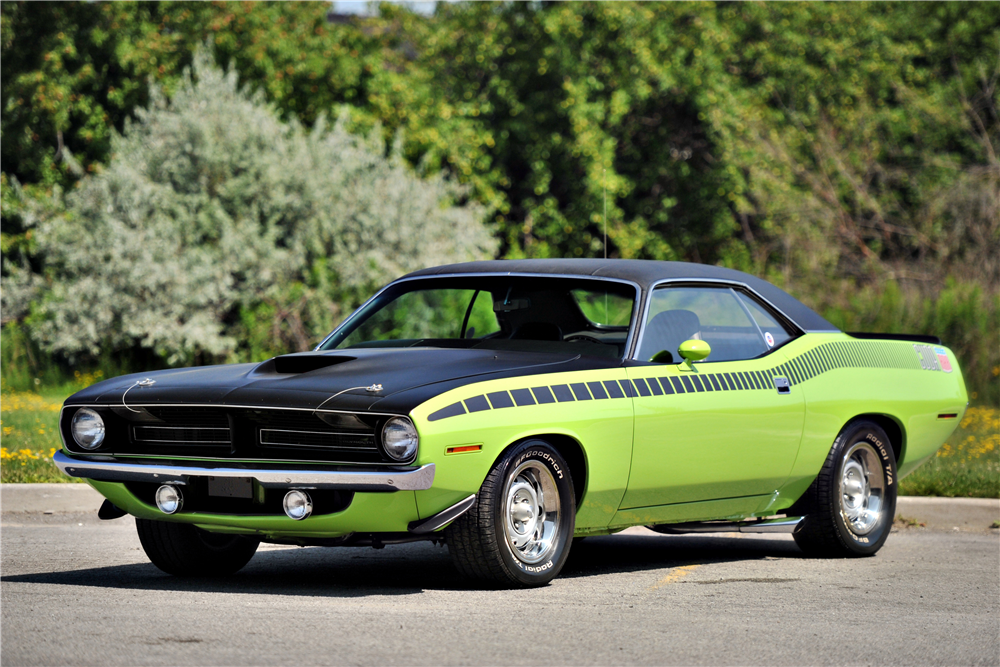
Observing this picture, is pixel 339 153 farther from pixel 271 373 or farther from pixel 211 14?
pixel 271 373

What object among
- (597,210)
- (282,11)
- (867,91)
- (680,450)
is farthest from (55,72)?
(680,450)

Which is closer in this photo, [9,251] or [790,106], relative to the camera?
[9,251]

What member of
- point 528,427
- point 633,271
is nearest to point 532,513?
point 528,427

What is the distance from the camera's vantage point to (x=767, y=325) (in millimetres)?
7680

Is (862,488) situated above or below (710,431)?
below

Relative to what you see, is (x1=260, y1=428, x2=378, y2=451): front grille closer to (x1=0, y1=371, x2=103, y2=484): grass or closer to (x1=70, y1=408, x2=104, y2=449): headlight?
(x1=70, y1=408, x2=104, y2=449): headlight

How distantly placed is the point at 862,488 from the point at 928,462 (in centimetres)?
345

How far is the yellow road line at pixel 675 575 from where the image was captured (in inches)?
255

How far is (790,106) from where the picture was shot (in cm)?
2839

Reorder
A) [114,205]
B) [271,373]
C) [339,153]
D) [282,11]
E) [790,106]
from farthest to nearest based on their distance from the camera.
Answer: [790,106] < [282,11] < [339,153] < [114,205] < [271,373]

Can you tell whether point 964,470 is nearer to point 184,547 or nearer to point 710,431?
point 710,431

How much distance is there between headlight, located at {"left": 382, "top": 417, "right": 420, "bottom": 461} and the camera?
543 cm

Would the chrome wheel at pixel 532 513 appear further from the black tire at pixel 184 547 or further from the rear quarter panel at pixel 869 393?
the rear quarter panel at pixel 869 393

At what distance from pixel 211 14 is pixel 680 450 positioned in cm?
1919
